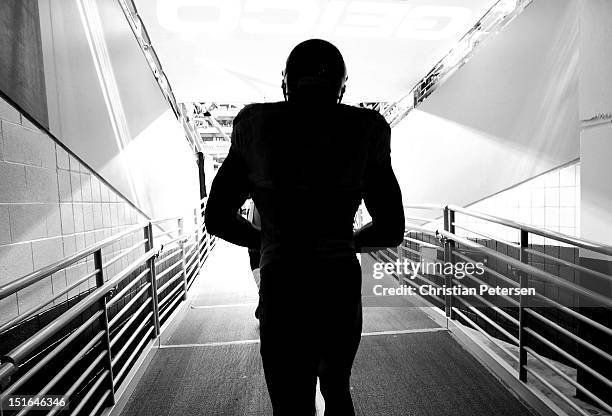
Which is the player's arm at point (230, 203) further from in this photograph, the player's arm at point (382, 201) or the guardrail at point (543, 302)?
the guardrail at point (543, 302)

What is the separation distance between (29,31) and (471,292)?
11.4 feet

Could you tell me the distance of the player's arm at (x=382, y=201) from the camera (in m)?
0.86

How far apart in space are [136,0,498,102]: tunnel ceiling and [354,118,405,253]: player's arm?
3.52 metres

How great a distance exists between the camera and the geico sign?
3.83 meters

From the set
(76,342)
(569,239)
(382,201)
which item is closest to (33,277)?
(382,201)

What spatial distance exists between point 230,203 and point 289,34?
4.17m

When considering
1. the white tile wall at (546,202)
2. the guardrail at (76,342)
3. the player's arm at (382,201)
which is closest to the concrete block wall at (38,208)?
the guardrail at (76,342)

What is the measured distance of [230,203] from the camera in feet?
2.86

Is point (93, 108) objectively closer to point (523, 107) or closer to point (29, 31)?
point (29, 31)

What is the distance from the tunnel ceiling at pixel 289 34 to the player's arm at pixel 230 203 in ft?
11.6

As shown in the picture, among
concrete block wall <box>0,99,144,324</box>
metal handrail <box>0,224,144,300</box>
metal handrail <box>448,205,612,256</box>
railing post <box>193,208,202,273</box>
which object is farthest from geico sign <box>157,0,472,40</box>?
metal handrail <box>0,224,144,300</box>

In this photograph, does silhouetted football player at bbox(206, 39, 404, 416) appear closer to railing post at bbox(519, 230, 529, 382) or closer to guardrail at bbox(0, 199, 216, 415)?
guardrail at bbox(0, 199, 216, 415)

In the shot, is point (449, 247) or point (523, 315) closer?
point (523, 315)

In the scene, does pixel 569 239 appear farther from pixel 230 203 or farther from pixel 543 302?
pixel 543 302
